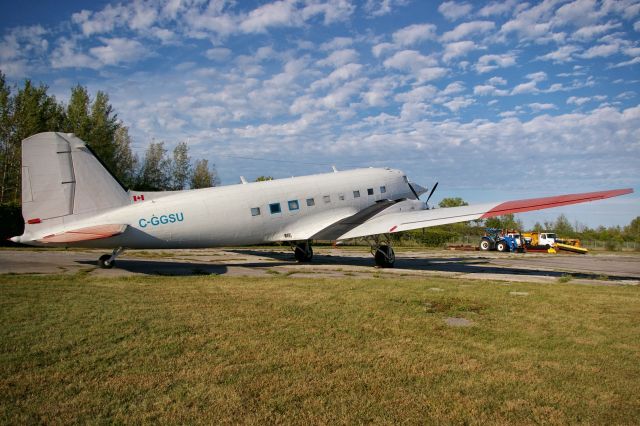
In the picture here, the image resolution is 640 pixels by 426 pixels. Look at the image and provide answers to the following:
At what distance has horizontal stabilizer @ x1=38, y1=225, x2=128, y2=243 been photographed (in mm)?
14422

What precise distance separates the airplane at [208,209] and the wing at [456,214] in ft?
0.15

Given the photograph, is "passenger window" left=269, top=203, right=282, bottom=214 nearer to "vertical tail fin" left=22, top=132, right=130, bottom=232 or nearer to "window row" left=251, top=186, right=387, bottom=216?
"window row" left=251, top=186, right=387, bottom=216

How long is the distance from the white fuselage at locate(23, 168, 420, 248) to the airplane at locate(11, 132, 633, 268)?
0.13 feet

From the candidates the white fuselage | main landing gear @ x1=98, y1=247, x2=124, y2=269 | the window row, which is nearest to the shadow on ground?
the white fuselage

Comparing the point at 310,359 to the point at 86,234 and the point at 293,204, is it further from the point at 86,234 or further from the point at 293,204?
the point at 293,204

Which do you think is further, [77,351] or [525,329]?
[525,329]

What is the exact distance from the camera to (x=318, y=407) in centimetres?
480

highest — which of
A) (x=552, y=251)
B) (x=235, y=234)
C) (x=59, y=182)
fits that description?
(x=59, y=182)

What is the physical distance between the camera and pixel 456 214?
19297mm

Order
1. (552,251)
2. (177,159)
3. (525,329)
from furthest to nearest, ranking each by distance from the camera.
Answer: (177,159)
(552,251)
(525,329)

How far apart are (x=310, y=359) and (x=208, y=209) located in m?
12.6

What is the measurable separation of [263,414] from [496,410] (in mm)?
2576

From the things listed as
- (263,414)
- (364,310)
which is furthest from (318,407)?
(364,310)

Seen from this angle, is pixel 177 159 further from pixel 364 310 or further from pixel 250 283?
pixel 364 310
